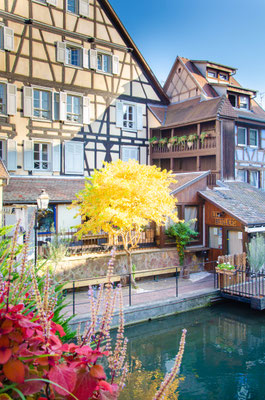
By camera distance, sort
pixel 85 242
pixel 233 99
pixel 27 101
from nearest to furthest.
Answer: pixel 85 242 < pixel 27 101 < pixel 233 99

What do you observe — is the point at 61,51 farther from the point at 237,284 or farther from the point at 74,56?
the point at 237,284

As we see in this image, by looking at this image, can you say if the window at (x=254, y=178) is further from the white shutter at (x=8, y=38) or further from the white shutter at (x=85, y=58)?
the white shutter at (x=8, y=38)

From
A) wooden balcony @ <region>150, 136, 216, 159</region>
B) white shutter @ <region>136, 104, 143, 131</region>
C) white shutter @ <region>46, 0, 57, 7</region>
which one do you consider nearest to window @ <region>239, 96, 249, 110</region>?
wooden balcony @ <region>150, 136, 216, 159</region>

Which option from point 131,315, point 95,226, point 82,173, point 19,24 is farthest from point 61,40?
point 131,315

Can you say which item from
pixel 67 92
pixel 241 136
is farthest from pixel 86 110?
pixel 241 136

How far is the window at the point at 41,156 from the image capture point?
1828 centimetres

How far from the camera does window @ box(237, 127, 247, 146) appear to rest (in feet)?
71.2

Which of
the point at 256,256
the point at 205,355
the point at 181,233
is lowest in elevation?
the point at 205,355

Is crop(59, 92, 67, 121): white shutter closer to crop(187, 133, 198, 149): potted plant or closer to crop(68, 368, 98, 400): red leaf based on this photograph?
crop(187, 133, 198, 149): potted plant

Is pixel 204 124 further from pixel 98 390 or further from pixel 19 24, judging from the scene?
pixel 98 390

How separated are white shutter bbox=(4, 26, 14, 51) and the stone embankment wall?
10.2 m

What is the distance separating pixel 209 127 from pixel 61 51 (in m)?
8.76

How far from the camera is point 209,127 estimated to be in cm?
2058

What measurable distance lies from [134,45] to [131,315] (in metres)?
16.0
